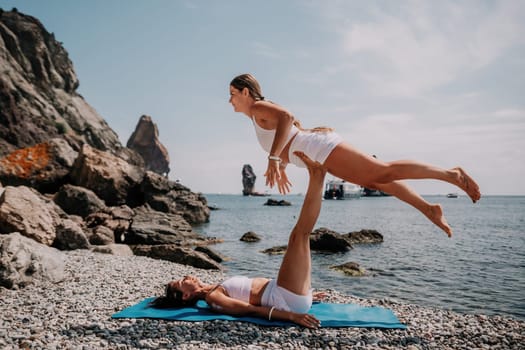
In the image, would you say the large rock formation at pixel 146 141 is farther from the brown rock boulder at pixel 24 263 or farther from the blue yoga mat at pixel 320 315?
the blue yoga mat at pixel 320 315

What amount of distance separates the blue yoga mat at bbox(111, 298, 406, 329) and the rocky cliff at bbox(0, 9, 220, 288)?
293cm

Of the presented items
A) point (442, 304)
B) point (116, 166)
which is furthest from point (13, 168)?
point (442, 304)

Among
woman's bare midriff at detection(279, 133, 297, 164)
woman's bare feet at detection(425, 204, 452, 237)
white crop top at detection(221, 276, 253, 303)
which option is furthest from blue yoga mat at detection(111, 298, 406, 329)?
woman's bare midriff at detection(279, 133, 297, 164)

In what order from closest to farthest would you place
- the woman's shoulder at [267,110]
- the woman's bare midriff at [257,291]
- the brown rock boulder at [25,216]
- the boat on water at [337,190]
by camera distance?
the woman's shoulder at [267,110]
the woman's bare midriff at [257,291]
the brown rock boulder at [25,216]
the boat on water at [337,190]

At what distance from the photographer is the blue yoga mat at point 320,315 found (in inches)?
206

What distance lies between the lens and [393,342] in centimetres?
481

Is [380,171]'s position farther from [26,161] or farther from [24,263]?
[26,161]

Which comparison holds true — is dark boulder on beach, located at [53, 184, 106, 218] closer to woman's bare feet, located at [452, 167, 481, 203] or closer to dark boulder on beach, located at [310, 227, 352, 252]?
dark boulder on beach, located at [310, 227, 352, 252]

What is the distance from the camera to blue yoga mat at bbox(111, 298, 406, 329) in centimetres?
523

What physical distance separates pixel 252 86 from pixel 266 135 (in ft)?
2.46

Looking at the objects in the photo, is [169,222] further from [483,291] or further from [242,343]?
[242,343]

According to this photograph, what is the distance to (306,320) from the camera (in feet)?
16.6

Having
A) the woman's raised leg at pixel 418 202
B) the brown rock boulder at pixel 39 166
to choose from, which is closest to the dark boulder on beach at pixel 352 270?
the woman's raised leg at pixel 418 202

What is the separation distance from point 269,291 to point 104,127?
6473cm
